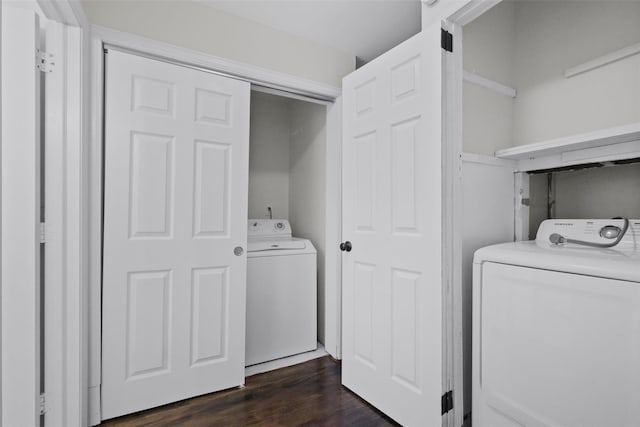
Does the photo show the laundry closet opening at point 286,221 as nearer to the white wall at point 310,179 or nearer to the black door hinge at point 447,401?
the white wall at point 310,179

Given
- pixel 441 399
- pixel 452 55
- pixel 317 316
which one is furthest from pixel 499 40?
pixel 317 316

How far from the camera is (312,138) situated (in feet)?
9.58

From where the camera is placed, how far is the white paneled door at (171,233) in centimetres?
173

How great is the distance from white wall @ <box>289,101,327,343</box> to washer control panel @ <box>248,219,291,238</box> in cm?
22

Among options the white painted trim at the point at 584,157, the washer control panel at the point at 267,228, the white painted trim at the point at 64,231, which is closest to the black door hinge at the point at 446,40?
the white painted trim at the point at 584,157

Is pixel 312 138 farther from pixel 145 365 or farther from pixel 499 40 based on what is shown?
pixel 145 365

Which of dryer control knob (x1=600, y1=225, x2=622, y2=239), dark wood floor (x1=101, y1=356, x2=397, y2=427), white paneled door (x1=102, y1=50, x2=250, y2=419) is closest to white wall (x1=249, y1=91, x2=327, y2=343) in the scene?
dark wood floor (x1=101, y1=356, x2=397, y2=427)

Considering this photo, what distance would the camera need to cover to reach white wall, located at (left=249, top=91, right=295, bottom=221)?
322 centimetres

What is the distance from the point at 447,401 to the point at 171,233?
1736mm

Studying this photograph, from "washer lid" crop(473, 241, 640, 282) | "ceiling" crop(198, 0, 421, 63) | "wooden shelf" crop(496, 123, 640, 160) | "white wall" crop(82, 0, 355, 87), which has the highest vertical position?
"ceiling" crop(198, 0, 421, 63)

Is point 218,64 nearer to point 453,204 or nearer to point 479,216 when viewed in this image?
point 453,204

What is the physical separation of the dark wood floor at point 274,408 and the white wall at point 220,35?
2.16 m

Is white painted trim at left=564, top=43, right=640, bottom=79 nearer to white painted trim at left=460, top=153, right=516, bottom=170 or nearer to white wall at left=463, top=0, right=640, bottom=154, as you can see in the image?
white wall at left=463, top=0, right=640, bottom=154

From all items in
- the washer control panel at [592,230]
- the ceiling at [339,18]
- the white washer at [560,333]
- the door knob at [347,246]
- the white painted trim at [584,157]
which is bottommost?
the white washer at [560,333]
